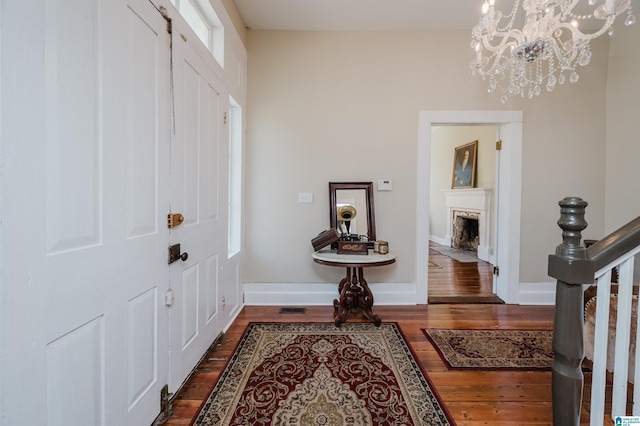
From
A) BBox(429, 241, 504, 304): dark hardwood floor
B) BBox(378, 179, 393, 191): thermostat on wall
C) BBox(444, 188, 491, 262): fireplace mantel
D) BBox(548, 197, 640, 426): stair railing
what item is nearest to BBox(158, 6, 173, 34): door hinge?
BBox(548, 197, 640, 426): stair railing

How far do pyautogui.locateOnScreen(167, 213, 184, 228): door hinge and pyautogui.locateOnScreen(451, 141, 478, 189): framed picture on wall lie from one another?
565 cm

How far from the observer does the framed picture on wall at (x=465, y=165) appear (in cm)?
555

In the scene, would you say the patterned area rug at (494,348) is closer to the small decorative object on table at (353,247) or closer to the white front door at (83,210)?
the small decorative object on table at (353,247)

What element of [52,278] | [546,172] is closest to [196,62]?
[52,278]

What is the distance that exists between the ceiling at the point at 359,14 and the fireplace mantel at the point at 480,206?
3.30 meters

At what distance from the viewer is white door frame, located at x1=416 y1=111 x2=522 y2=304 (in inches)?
118

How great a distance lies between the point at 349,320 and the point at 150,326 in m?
1.79

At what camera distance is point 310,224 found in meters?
3.05

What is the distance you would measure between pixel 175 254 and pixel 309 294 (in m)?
1.80

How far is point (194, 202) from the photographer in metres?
1.78

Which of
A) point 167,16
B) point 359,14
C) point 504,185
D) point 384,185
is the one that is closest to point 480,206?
point 504,185

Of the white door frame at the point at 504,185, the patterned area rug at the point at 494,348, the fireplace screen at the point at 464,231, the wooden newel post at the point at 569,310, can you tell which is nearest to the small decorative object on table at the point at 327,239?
the white door frame at the point at 504,185

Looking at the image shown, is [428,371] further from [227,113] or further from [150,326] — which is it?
[227,113]

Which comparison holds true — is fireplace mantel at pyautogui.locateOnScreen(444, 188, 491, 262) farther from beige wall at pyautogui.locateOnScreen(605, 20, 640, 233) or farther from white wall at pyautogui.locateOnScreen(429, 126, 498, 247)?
beige wall at pyautogui.locateOnScreen(605, 20, 640, 233)
